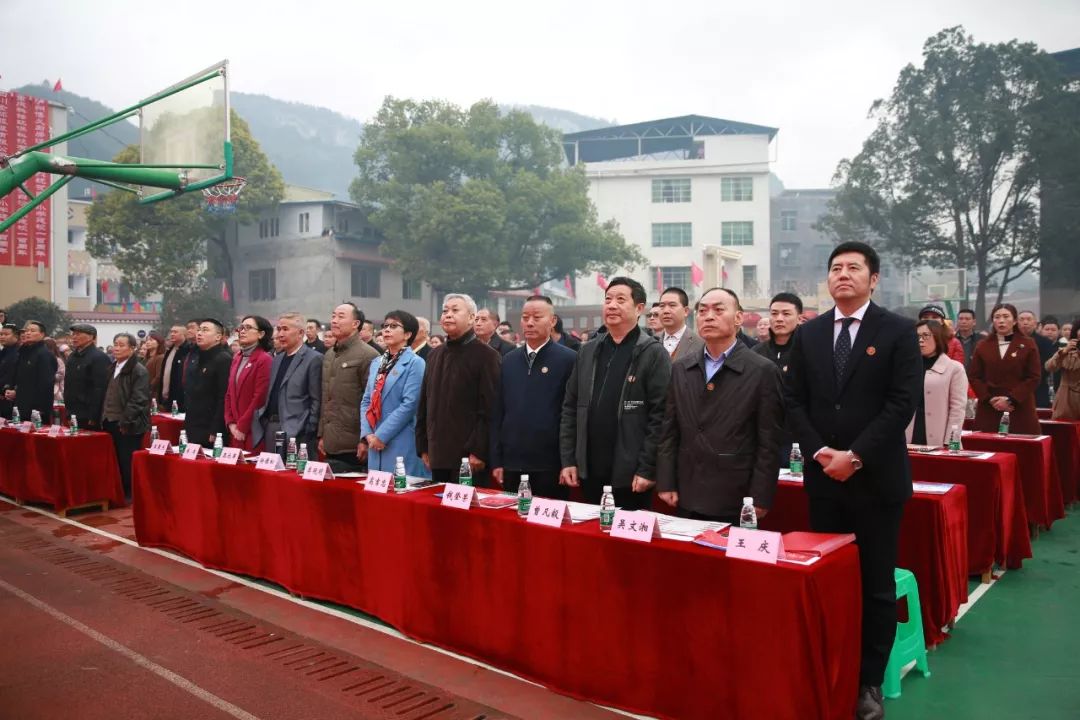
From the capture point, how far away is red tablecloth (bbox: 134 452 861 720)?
8.01ft

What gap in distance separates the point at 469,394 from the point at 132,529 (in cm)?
347

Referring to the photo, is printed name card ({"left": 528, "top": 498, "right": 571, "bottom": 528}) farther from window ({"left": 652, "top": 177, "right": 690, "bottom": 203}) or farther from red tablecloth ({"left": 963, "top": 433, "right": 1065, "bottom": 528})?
window ({"left": 652, "top": 177, "right": 690, "bottom": 203})

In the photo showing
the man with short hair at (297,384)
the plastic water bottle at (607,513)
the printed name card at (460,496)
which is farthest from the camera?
the man with short hair at (297,384)

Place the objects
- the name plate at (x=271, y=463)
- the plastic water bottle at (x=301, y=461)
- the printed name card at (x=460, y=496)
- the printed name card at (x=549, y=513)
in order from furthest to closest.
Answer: the name plate at (x=271, y=463), the plastic water bottle at (x=301, y=461), the printed name card at (x=460, y=496), the printed name card at (x=549, y=513)

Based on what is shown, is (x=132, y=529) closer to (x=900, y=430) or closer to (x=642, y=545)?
(x=642, y=545)

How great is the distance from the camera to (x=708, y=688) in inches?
102

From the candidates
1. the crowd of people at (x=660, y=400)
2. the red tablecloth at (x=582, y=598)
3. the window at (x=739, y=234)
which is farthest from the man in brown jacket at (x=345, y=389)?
the window at (x=739, y=234)

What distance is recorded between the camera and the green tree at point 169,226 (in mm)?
27406

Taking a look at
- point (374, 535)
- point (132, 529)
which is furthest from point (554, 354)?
point (132, 529)

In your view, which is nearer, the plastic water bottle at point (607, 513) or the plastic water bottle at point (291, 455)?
the plastic water bottle at point (607, 513)

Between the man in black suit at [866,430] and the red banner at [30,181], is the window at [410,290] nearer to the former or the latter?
the red banner at [30,181]

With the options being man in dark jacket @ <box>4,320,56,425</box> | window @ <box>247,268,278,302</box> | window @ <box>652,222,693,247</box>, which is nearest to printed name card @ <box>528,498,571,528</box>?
man in dark jacket @ <box>4,320,56,425</box>

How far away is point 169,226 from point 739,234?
23.4 m

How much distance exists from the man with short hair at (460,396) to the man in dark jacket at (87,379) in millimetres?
4233
